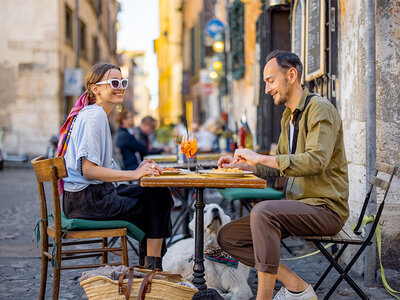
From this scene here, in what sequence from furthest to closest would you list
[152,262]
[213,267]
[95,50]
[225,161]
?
[95,50] → [213,267] → [225,161] → [152,262]

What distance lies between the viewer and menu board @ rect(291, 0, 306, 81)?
6848 mm

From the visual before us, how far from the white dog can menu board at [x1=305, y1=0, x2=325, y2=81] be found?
2.28 meters

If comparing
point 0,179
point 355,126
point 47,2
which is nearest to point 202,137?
point 0,179

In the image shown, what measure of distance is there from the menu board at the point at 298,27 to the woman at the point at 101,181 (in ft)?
11.0

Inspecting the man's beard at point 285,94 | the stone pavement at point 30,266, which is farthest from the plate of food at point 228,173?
the stone pavement at point 30,266

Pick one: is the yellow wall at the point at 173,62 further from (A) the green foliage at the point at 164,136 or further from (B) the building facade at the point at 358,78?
(B) the building facade at the point at 358,78

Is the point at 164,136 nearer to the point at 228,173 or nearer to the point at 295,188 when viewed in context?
the point at 295,188

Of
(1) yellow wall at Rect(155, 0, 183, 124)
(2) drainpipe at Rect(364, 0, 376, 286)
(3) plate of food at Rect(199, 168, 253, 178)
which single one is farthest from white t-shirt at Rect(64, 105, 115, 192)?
(1) yellow wall at Rect(155, 0, 183, 124)

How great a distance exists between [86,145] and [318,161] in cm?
150

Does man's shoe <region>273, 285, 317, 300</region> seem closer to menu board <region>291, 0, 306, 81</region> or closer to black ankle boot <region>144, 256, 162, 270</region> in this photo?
black ankle boot <region>144, 256, 162, 270</region>

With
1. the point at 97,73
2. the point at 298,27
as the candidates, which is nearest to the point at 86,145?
the point at 97,73

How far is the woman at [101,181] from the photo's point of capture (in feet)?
12.6

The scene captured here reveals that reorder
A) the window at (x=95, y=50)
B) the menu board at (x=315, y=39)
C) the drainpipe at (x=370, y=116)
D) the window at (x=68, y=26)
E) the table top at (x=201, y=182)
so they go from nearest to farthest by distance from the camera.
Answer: the table top at (x=201, y=182), the drainpipe at (x=370, y=116), the menu board at (x=315, y=39), the window at (x=68, y=26), the window at (x=95, y=50)

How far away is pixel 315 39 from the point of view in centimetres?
619
